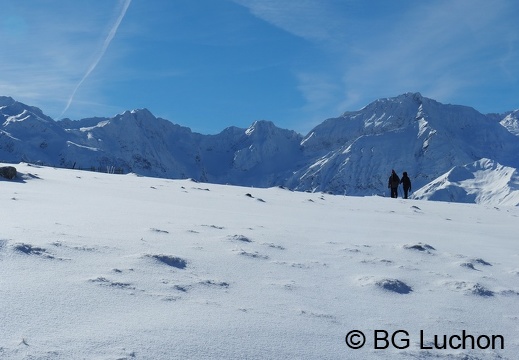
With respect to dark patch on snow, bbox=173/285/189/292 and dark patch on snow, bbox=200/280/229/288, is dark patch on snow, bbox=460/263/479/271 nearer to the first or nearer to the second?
dark patch on snow, bbox=200/280/229/288

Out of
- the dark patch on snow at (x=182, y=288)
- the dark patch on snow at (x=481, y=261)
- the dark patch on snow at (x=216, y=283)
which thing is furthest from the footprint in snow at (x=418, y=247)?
the dark patch on snow at (x=182, y=288)

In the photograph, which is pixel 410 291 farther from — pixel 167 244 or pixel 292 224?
pixel 292 224

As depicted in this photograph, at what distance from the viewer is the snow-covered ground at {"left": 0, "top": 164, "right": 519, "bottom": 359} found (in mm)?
4145

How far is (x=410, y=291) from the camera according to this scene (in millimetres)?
6148

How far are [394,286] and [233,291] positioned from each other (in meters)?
2.01

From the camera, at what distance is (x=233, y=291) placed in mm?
5492

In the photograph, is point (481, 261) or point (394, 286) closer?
point (394, 286)

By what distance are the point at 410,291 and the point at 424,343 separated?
1.39 meters

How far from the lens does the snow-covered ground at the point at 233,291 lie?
4145 mm

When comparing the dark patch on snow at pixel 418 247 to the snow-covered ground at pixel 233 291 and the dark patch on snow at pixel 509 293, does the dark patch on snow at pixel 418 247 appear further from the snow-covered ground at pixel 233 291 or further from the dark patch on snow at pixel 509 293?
the dark patch on snow at pixel 509 293

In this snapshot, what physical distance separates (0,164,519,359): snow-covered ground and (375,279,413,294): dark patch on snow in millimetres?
18

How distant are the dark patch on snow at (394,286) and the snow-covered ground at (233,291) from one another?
18mm

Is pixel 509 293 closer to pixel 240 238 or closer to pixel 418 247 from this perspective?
pixel 418 247

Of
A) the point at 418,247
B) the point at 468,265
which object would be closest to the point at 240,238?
the point at 418,247
